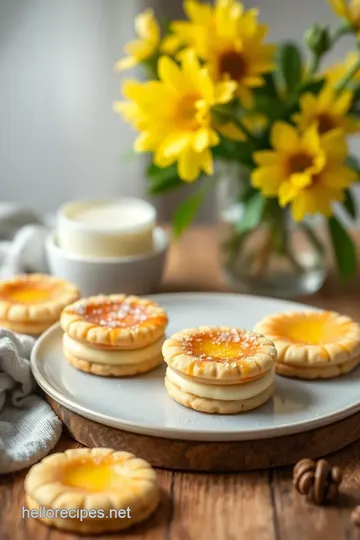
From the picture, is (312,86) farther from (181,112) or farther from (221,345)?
(221,345)

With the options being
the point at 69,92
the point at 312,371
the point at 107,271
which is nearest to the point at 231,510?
the point at 312,371

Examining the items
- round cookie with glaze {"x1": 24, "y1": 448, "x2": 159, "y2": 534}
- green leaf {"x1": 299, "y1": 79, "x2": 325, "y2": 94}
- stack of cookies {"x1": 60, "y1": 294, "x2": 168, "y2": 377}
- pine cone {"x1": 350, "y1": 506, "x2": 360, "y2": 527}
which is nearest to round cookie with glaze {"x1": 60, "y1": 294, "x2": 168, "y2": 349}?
stack of cookies {"x1": 60, "y1": 294, "x2": 168, "y2": 377}

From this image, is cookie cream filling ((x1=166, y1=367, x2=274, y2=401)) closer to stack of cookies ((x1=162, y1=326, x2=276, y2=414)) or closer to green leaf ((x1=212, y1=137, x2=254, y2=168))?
stack of cookies ((x1=162, y1=326, x2=276, y2=414))

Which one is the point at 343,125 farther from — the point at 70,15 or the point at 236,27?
the point at 70,15

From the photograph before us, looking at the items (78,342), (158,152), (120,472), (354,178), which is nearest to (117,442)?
(120,472)

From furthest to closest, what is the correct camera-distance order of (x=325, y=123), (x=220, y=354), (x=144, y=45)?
(x=144, y=45), (x=325, y=123), (x=220, y=354)

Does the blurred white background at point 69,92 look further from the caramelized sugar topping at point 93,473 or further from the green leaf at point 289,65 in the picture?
the caramelized sugar topping at point 93,473
